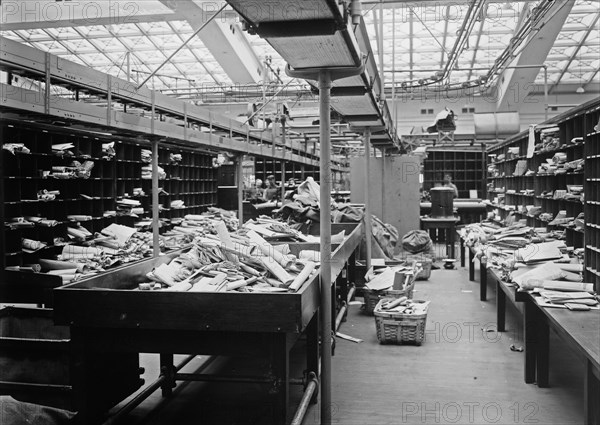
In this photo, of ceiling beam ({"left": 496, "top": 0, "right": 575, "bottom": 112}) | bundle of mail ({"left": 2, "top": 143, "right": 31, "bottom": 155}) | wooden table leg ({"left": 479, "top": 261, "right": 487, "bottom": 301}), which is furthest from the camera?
ceiling beam ({"left": 496, "top": 0, "right": 575, "bottom": 112})

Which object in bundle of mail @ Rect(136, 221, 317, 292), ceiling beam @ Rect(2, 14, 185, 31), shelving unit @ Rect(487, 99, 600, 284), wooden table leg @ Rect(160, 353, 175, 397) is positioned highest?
ceiling beam @ Rect(2, 14, 185, 31)

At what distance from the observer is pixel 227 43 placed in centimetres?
1711

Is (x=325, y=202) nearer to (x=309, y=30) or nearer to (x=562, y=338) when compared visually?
(x=309, y=30)

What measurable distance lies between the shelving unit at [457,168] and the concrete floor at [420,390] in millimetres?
12838

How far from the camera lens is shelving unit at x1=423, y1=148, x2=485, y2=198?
18.3 metres

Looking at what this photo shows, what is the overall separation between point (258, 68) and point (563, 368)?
17.2 metres

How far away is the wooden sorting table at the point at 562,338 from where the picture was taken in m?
3.15

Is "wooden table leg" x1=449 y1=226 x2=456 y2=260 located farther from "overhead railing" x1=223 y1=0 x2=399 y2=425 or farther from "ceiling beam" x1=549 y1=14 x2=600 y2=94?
"ceiling beam" x1=549 y1=14 x2=600 y2=94

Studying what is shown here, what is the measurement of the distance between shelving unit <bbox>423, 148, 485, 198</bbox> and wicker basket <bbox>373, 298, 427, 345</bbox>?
1336 centimetres

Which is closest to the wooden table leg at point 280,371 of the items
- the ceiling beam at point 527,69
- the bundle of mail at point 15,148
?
the bundle of mail at point 15,148

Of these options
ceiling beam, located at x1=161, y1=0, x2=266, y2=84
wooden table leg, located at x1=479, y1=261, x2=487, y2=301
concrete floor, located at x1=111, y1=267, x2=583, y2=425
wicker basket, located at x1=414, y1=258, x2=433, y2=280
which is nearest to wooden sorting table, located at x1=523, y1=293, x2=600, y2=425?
concrete floor, located at x1=111, y1=267, x2=583, y2=425

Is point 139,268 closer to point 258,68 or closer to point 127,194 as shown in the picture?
point 127,194

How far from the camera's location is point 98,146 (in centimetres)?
896

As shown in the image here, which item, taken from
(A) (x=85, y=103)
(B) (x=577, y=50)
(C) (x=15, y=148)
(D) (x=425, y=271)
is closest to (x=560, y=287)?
(A) (x=85, y=103)
